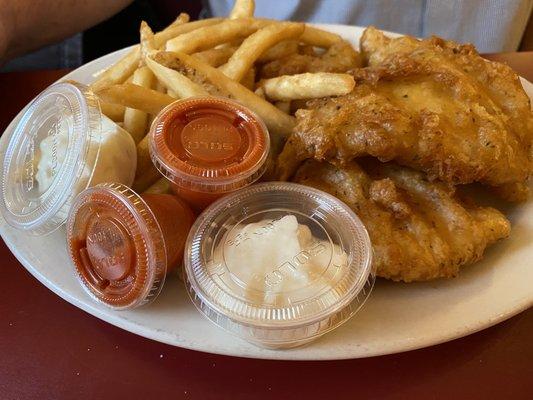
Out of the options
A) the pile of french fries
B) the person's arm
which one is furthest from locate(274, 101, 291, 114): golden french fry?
the person's arm

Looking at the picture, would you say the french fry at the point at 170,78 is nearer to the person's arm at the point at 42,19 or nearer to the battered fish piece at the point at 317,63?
the battered fish piece at the point at 317,63

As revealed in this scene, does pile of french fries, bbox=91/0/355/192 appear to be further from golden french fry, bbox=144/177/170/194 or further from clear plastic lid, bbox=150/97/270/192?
clear plastic lid, bbox=150/97/270/192

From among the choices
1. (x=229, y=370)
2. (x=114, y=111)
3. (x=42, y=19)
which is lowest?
(x=229, y=370)

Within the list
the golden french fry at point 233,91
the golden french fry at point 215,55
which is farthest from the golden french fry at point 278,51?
the golden french fry at point 233,91

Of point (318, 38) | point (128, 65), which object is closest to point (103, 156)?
point (128, 65)

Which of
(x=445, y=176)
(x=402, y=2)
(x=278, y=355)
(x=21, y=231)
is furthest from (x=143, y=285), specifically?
(x=402, y=2)

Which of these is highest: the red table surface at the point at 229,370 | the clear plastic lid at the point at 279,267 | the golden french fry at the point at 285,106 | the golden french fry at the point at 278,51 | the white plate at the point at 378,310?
the golden french fry at the point at 278,51

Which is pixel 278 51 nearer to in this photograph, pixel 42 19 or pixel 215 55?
pixel 215 55
